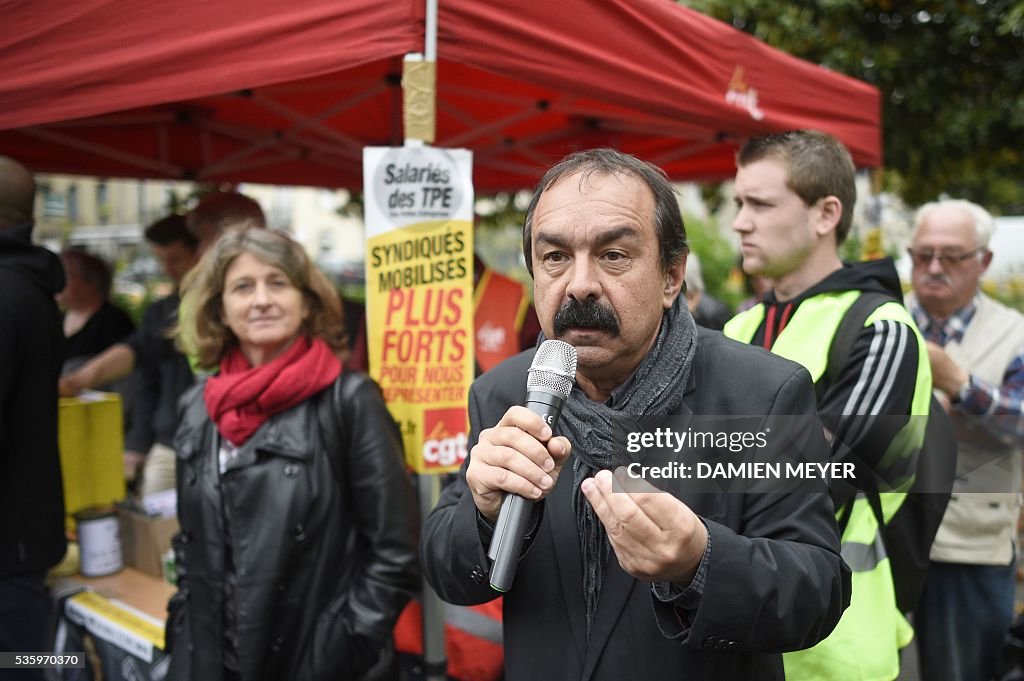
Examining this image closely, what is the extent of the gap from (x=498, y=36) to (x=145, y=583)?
262cm

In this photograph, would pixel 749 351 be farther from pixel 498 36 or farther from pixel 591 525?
pixel 498 36

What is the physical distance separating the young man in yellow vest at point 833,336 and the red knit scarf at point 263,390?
125 centimetres

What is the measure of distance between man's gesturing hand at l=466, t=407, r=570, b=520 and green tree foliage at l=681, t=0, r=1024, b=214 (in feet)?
24.9

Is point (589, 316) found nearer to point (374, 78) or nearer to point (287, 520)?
point (287, 520)

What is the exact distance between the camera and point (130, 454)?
454 cm

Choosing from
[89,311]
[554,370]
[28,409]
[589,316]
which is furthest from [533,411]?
[89,311]

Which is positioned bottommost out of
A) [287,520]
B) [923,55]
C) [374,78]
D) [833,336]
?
[287,520]

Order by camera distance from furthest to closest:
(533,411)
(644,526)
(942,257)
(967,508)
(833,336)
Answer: (942,257), (967,508), (833,336), (533,411), (644,526)

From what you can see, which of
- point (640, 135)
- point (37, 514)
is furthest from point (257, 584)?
point (640, 135)

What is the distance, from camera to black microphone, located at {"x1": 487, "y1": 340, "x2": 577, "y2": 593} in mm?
1139

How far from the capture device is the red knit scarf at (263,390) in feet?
7.41

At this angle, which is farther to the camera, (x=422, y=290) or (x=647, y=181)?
(x=422, y=290)

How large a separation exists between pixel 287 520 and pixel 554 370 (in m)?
1.26

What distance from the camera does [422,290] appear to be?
7.91 feet
